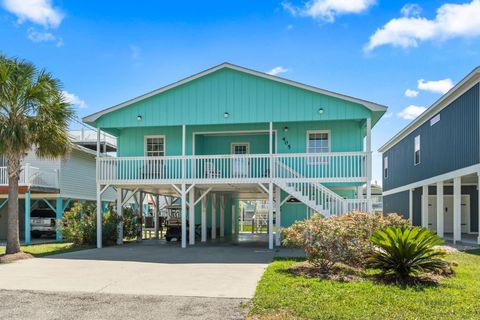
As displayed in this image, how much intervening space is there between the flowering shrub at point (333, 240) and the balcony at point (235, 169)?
19.1 feet

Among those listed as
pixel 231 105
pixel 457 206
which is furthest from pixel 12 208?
pixel 457 206

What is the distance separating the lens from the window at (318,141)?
18.8 meters

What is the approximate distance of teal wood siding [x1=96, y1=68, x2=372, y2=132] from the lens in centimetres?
1700

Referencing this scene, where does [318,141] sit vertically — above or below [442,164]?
above

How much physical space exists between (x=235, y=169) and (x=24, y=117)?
795 centimetres

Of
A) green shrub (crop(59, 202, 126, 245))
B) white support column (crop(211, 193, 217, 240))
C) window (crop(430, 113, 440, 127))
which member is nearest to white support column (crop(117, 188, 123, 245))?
green shrub (crop(59, 202, 126, 245))

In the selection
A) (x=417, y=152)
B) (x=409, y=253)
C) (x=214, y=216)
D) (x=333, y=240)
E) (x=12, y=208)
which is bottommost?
(x=214, y=216)

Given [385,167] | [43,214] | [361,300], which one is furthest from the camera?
[385,167]

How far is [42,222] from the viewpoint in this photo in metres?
22.6

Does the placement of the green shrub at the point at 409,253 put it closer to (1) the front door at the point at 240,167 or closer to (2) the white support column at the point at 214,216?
(1) the front door at the point at 240,167

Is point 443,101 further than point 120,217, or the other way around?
point 443,101

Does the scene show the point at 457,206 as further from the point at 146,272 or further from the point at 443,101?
the point at 146,272

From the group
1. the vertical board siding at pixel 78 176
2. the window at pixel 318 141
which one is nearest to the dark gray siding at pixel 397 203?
the window at pixel 318 141

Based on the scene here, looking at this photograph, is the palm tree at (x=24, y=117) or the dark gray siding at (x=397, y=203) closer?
the palm tree at (x=24, y=117)
